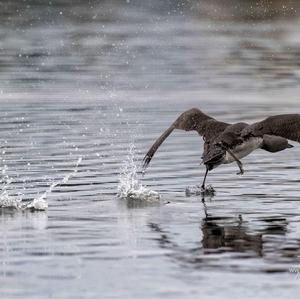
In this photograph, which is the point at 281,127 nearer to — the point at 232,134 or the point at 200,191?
the point at 232,134

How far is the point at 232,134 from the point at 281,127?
2.15ft

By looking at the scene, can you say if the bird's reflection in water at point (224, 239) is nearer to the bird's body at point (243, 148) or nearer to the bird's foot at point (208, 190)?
the bird's foot at point (208, 190)

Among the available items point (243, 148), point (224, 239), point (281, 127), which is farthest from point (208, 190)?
point (224, 239)

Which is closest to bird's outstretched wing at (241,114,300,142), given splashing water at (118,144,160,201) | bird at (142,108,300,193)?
bird at (142,108,300,193)

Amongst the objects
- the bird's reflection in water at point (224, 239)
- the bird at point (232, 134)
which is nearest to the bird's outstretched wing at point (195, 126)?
the bird at point (232, 134)

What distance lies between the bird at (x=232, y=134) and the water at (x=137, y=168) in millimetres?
461

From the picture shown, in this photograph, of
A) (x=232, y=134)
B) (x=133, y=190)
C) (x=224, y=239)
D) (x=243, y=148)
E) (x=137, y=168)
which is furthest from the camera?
(x=137, y=168)

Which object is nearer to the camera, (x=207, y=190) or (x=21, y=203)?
(x=21, y=203)

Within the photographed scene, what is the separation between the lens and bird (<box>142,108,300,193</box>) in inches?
666

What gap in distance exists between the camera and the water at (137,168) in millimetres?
12188

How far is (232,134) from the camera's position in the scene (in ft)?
56.5

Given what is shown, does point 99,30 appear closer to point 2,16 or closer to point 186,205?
point 2,16

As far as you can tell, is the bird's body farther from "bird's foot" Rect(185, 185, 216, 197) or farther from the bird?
"bird's foot" Rect(185, 185, 216, 197)

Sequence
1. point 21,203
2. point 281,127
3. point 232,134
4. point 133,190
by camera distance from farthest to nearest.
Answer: point 232,134 < point 281,127 < point 133,190 < point 21,203
